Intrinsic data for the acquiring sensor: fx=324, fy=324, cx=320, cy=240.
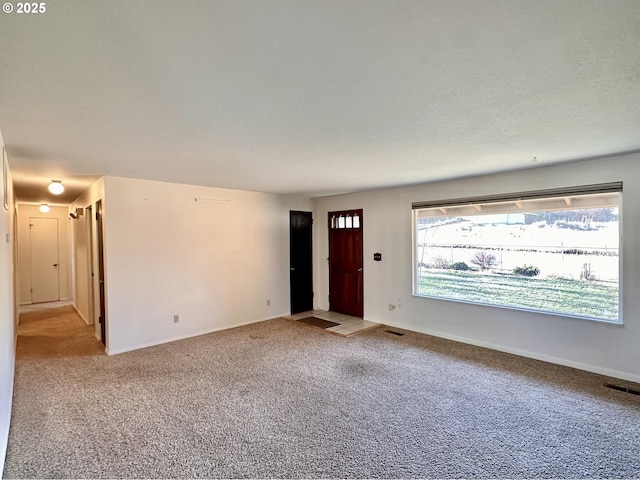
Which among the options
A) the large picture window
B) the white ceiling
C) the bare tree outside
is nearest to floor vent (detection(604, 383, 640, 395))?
the large picture window

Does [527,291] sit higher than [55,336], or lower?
higher

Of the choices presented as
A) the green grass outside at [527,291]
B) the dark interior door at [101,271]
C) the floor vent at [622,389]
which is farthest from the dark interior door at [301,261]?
the floor vent at [622,389]

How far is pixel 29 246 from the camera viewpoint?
7.71 m

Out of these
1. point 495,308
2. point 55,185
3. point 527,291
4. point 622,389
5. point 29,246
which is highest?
point 55,185

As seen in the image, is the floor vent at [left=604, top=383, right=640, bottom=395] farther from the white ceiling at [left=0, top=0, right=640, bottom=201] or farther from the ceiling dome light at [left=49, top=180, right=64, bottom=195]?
the ceiling dome light at [left=49, top=180, right=64, bottom=195]

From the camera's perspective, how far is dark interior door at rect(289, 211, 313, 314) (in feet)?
21.9

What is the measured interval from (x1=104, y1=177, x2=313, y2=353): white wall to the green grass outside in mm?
2906

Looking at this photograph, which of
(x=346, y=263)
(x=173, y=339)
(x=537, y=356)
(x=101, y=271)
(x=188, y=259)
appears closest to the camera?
(x=537, y=356)

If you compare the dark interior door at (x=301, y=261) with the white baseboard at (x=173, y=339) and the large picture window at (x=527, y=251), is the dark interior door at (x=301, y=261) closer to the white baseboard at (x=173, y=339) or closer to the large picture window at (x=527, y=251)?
the white baseboard at (x=173, y=339)

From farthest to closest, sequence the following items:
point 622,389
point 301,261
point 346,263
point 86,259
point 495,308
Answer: point 301,261 → point 346,263 → point 86,259 → point 495,308 → point 622,389

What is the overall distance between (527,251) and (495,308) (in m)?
0.88

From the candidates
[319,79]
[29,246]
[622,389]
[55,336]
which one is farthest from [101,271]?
[622,389]

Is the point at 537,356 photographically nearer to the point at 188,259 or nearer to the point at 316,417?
the point at 316,417

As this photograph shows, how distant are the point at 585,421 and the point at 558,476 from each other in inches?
35.8
